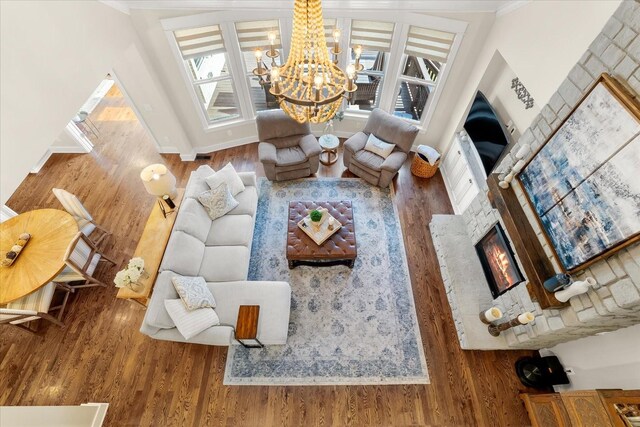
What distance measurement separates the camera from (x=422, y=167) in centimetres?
581

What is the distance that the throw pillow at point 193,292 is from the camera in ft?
11.9

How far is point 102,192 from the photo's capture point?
19.1ft

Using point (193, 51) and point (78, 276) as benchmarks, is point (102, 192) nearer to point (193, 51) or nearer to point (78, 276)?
point (78, 276)

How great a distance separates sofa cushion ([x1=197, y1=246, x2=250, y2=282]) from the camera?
4.21m

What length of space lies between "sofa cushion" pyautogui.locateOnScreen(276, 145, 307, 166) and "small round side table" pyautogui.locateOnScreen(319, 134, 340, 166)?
528 millimetres

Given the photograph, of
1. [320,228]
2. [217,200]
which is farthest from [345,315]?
[217,200]

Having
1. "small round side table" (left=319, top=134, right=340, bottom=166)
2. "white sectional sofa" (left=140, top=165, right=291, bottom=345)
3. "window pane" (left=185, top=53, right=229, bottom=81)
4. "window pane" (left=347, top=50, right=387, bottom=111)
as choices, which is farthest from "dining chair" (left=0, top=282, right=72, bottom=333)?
"window pane" (left=347, top=50, right=387, bottom=111)

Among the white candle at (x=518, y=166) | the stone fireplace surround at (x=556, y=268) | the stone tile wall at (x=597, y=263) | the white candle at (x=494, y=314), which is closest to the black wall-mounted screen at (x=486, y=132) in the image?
the stone fireplace surround at (x=556, y=268)

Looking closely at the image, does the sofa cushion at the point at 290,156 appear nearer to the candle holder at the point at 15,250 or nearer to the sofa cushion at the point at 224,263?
the sofa cushion at the point at 224,263

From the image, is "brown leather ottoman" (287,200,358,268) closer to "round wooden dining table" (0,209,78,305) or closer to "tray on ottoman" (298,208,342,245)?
"tray on ottoman" (298,208,342,245)

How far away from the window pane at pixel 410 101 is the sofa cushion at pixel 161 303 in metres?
5.19

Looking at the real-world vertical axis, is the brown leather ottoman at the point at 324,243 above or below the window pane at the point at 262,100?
below

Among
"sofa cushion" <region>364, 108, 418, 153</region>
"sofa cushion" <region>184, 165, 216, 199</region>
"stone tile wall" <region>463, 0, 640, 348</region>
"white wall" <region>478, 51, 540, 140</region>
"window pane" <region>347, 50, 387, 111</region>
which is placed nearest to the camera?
"stone tile wall" <region>463, 0, 640, 348</region>

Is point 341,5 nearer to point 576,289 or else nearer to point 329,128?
point 329,128
